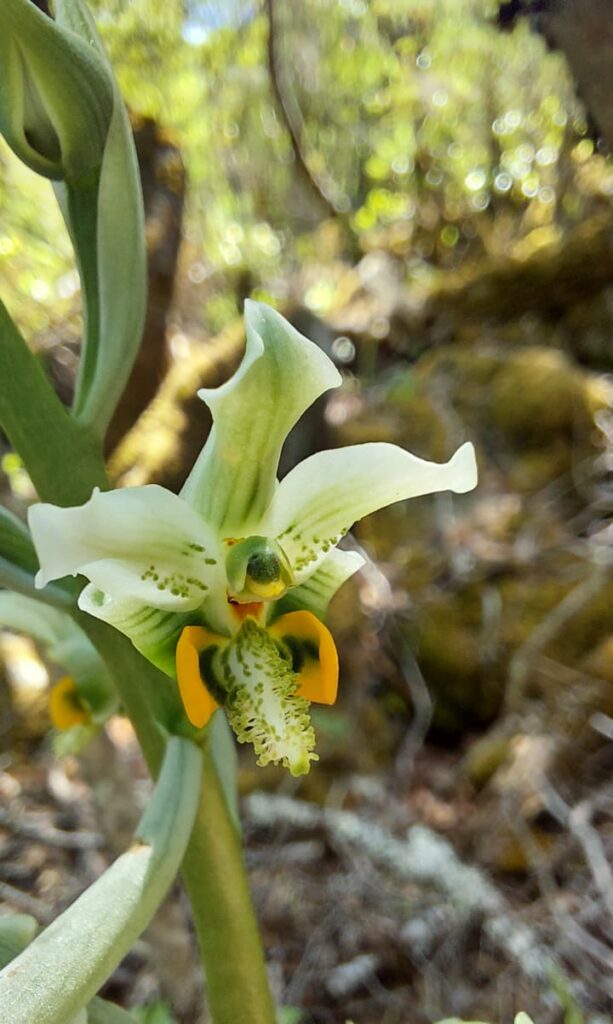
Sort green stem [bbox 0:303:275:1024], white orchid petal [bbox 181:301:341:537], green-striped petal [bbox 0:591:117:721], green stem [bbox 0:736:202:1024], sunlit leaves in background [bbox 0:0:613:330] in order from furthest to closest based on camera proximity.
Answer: sunlit leaves in background [bbox 0:0:613:330] < green-striped petal [bbox 0:591:117:721] < green stem [bbox 0:303:275:1024] < white orchid petal [bbox 181:301:341:537] < green stem [bbox 0:736:202:1024]

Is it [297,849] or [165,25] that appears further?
[165,25]

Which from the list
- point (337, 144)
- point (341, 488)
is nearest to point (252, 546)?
point (341, 488)

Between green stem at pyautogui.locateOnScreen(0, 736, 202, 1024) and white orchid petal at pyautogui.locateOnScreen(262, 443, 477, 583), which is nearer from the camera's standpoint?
green stem at pyautogui.locateOnScreen(0, 736, 202, 1024)

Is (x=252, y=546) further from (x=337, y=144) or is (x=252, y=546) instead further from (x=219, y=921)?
(x=337, y=144)

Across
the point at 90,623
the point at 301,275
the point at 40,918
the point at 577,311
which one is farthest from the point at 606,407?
the point at 301,275

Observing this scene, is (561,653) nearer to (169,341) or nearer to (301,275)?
(169,341)

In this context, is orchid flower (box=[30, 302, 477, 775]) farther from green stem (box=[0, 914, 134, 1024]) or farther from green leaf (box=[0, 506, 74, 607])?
green stem (box=[0, 914, 134, 1024])

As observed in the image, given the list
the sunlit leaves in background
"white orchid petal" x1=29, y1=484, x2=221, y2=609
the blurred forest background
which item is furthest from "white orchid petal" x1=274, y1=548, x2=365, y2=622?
the sunlit leaves in background
